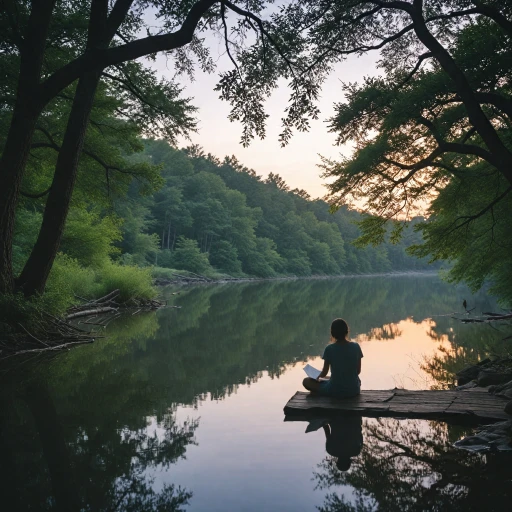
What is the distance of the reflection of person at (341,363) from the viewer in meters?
7.05

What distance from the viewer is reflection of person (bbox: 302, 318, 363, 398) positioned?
278 inches

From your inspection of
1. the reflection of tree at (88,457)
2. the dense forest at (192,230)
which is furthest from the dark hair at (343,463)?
the dense forest at (192,230)

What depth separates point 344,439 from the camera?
5770 mm

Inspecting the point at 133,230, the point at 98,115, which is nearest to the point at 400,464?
the point at 98,115

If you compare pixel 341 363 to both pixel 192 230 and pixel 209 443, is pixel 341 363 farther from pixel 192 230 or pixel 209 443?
pixel 192 230

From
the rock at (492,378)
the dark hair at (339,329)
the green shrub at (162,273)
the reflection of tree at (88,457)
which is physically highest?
the green shrub at (162,273)

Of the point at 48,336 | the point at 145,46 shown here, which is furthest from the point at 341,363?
the point at 48,336

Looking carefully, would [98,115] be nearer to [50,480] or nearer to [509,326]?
[50,480]

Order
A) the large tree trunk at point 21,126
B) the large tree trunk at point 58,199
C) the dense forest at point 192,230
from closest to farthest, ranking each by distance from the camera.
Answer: the large tree trunk at point 21,126 < the large tree trunk at point 58,199 < the dense forest at point 192,230

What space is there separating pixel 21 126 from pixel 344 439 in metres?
9.18

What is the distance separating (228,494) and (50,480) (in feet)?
5.34

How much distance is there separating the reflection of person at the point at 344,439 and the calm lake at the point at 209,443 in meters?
0.03

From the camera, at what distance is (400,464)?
4.96 metres

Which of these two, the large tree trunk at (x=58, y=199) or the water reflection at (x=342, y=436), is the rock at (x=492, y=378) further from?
the large tree trunk at (x=58, y=199)
